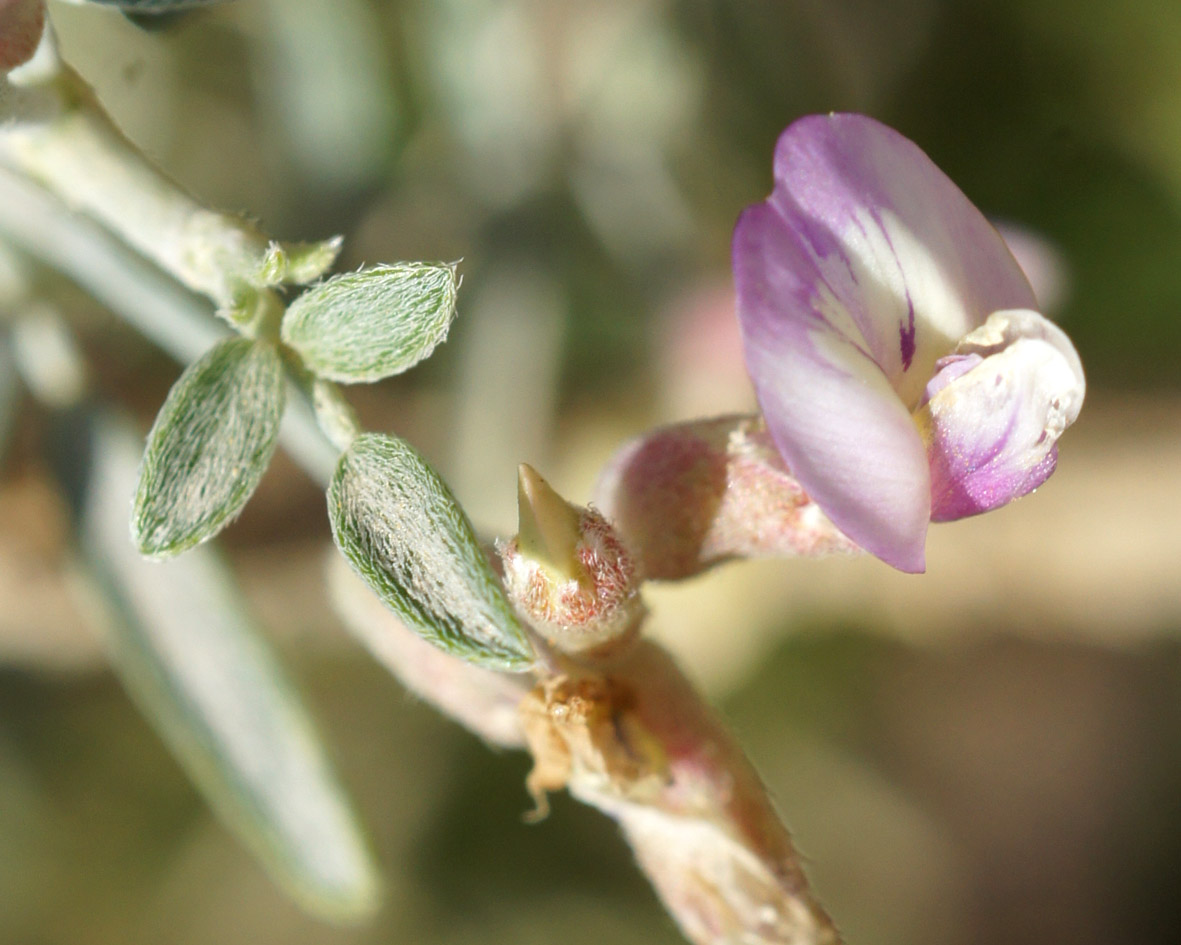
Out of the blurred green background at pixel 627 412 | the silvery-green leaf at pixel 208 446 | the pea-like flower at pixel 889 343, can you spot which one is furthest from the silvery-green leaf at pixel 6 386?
the pea-like flower at pixel 889 343

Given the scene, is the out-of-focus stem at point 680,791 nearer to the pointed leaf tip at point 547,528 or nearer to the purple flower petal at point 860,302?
the pointed leaf tip at point 547,528

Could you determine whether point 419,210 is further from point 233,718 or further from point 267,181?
point 233,718

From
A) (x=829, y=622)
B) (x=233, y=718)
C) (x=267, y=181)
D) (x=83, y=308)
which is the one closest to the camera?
(x=233, y=718)

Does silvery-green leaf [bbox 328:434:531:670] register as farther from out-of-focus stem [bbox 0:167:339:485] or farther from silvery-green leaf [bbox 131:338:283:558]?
out-of-focus stem [bbox 0:167:339:485]

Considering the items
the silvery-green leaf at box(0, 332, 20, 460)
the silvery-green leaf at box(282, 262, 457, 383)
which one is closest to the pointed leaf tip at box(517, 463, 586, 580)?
the silvery-green leaf at box(282, 262, 457, 383)

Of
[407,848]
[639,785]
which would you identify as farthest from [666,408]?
[639,785]

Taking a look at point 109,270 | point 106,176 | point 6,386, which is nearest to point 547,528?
point 106,176

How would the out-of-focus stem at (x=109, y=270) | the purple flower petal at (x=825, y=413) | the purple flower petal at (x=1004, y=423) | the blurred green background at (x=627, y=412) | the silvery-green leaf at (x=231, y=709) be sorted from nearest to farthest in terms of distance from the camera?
the purple flower petal at (x=825, y=413)
the purple flower petal at (x=1004, y=423)
the out-of-focus stem at (x=109, y=270)
the silvery-green leaf at (x=231, y=709)
the blurred green background at (x=627, y=412)
